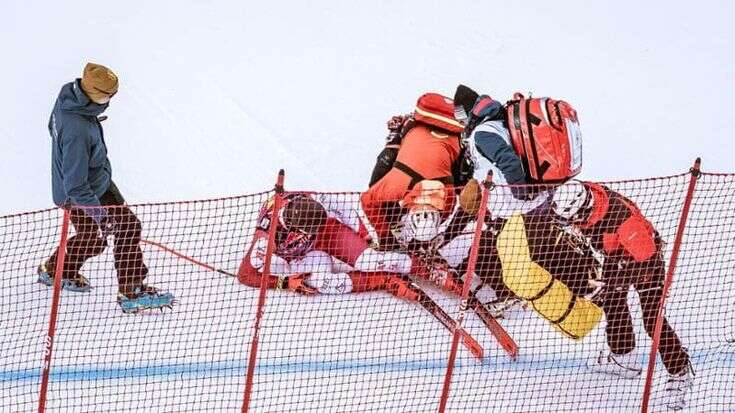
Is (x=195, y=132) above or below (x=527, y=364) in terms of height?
above

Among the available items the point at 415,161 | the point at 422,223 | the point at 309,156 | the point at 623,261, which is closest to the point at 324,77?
the point at 309,156

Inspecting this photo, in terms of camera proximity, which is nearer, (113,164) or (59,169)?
(59,169)

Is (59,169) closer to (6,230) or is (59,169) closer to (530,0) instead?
(6,230)

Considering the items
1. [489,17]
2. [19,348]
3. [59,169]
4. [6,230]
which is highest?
[489,17]

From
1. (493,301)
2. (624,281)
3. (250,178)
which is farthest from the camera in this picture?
(250,178)

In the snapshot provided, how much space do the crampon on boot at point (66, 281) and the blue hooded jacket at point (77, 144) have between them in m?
0.59

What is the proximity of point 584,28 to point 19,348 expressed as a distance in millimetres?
6644

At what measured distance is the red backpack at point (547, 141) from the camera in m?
6.85

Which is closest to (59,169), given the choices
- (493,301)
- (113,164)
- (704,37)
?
(113,164)

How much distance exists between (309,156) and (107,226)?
8.77 feet

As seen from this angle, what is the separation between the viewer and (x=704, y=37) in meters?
11.4

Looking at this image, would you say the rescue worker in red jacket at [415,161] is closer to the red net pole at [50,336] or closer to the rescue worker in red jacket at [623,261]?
the rescue worker in red jacket at [623,261]

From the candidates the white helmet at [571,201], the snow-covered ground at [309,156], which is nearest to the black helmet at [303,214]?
the snow-covered ground at [309,156]

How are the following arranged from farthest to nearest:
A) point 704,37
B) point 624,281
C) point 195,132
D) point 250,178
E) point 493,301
Result: point 704,37
point 195,132
point 250,178
point 493,301
point 624,281
